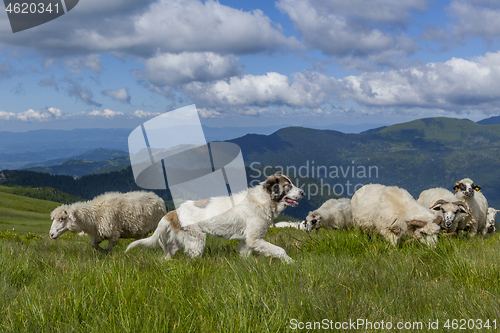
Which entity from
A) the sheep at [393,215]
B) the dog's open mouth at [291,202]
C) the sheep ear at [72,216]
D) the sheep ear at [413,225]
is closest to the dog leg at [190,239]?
the dog's open mouth at [291,202]

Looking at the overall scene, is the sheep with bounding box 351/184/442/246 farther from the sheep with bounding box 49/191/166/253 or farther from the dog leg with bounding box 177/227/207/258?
the sheep with bounding box 49/191/166/253

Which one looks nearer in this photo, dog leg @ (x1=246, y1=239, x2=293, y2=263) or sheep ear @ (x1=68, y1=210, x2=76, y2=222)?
dog leg @ (x1=246, y1=239, x2=293, y2=263)

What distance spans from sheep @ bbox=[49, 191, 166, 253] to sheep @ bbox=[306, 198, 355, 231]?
9361mm

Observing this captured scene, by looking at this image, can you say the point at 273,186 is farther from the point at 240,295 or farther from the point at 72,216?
the point at 72,216

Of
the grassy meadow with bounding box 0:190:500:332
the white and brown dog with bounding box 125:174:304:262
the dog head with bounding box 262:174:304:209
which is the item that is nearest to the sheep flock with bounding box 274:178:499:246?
the grassy meadow with bounding box 0:190:500:332

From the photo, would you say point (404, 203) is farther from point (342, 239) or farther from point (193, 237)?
point (193, 237)

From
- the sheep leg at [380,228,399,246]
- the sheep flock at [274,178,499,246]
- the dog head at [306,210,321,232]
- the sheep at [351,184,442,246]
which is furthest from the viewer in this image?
the dog head at [306,210,321,232]

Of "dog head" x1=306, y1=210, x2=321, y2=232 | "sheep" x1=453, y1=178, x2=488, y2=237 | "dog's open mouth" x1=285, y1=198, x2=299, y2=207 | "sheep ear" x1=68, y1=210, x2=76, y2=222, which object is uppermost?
"dog's open mouth" x1=285, y1=198, x2=299, y2=207

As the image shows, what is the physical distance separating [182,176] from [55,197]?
→ 204m

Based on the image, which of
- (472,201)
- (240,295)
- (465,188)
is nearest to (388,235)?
(465,188)

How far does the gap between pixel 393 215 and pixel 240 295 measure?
287 inches

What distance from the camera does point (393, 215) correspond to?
370 inches

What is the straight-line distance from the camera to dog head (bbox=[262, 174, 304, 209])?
7598 millimetres

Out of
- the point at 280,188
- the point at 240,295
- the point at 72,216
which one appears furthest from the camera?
the point at 72,216
